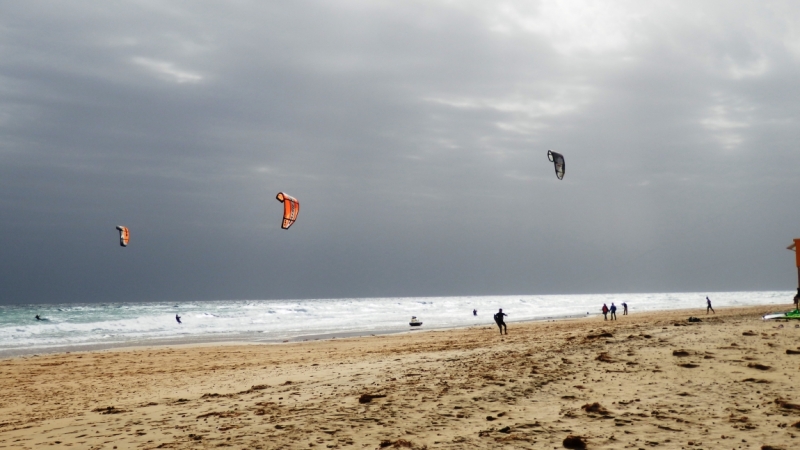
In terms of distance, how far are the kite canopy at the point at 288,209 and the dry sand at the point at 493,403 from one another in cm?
849

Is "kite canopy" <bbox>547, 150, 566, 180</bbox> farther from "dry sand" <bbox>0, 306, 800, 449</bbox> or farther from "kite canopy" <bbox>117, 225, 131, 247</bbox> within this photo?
"kite canopy" <bbox>117, 225, 131, 247</bbox>

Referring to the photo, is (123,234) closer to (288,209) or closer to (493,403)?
(288,209)

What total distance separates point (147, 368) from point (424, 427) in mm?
→ 14619

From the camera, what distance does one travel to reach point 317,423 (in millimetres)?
7227

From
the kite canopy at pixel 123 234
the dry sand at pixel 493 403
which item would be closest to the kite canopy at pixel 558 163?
the dry sand at pixel 493 403

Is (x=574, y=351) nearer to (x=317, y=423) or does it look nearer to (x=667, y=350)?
(x=667, y=350)

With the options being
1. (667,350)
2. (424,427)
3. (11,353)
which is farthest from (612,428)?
(11,353)

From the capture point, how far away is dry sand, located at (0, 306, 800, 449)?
259 inches

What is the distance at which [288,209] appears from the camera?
2095cm

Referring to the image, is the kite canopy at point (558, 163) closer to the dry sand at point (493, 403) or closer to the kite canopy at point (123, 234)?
the dry sand at point (493, 403)

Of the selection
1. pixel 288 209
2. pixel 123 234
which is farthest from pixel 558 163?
pixel 123 234

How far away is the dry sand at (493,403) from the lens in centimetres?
658

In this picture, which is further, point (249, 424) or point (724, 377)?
point (724, 377)

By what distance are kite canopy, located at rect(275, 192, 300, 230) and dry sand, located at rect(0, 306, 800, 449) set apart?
8.49m
